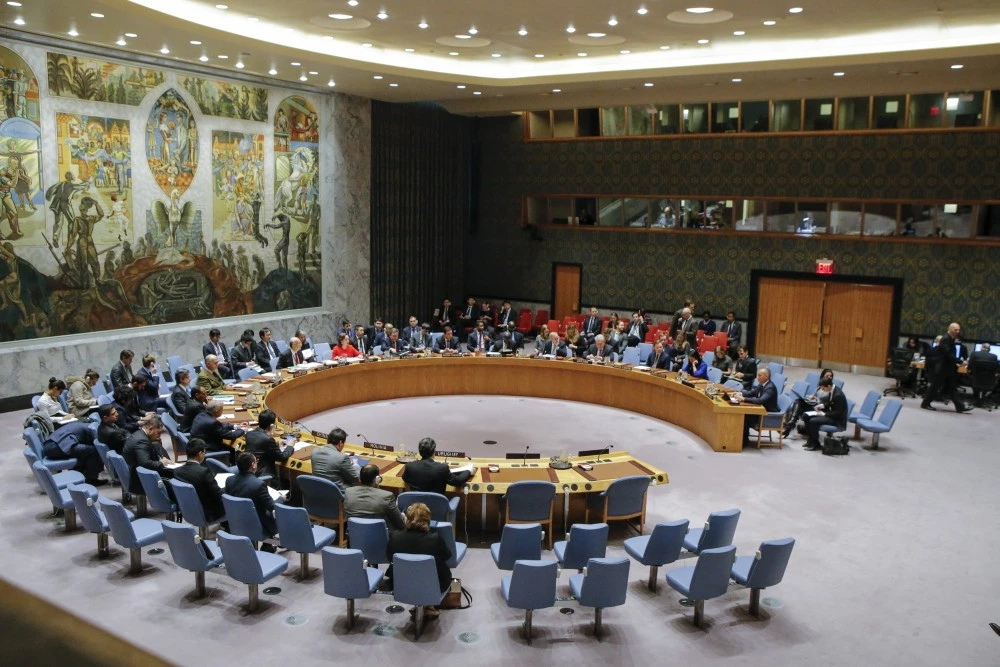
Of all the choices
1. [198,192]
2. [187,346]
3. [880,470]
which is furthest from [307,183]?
[880,470]

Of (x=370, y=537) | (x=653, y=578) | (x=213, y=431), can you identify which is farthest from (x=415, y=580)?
(x=213, y=431)

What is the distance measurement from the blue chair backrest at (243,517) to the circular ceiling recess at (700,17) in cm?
832

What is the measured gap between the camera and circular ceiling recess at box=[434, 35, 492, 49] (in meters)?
13.3

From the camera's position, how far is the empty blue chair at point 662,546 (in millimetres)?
6828

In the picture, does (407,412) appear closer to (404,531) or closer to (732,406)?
(732,406)

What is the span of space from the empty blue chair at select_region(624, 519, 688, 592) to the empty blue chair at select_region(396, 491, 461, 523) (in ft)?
5.43

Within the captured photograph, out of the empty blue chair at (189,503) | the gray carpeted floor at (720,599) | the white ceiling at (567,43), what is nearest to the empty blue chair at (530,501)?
the gray carpeted floor at (720,599)

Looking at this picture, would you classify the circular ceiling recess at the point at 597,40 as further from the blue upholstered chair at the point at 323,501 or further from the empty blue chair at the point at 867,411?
the blue upholstered chair at the point at 323,501

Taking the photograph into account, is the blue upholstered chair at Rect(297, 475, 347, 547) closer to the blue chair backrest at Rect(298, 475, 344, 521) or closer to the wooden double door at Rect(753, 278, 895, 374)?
the blue chair backrest at Rect(298, 475, 344, 521)

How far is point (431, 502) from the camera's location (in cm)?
733

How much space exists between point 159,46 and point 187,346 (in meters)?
5.31

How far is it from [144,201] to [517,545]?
10.6 m

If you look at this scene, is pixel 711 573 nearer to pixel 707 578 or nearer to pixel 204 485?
pixel 707 578

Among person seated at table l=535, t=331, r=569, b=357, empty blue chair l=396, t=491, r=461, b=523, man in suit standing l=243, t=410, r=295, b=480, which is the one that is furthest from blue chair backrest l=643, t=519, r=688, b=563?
person seated at table l=535, t=331, r=569, b=357
